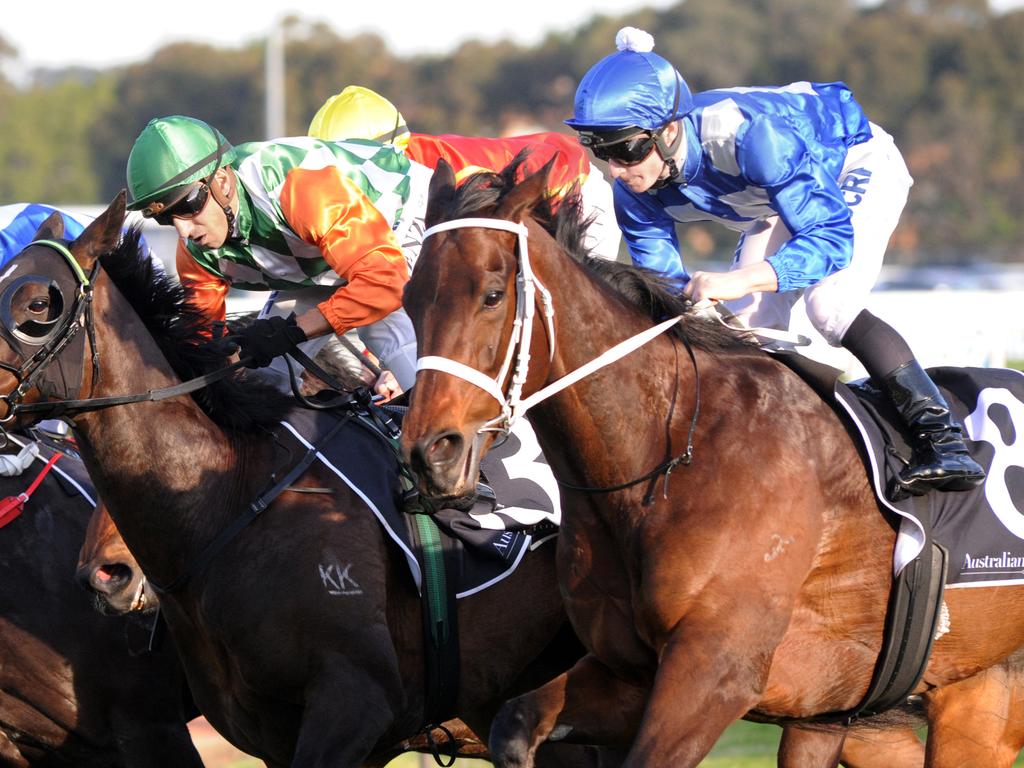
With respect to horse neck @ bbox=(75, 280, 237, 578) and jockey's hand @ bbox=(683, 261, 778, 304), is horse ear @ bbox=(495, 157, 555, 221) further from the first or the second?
horse neck @ bbox=(75, 280, 237, 578)

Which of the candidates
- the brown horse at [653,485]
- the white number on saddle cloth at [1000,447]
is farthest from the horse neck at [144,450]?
the white number on saddle cloth at [1000,447]

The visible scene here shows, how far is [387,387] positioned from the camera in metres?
4.26

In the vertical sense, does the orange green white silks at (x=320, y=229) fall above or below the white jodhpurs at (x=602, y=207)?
above

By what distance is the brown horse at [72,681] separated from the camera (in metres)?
4.11

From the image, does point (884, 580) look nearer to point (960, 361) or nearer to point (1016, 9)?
point (960, 361)

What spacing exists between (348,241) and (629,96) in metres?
0.88

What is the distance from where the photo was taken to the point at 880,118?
3588 cm

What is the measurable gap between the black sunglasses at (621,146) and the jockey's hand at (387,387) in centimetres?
100

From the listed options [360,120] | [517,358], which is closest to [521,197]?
[517,358]

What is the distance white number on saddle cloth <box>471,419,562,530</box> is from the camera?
155 inches

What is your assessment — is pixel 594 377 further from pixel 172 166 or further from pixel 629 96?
pixel 172 166

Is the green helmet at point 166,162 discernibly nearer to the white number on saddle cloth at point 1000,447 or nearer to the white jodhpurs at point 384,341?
the white jodhpurs at point 384,341

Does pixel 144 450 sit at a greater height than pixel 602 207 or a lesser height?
lesser

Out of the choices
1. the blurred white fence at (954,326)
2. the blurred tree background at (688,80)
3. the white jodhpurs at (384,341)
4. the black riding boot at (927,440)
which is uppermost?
the black riding boot at (927,440)
